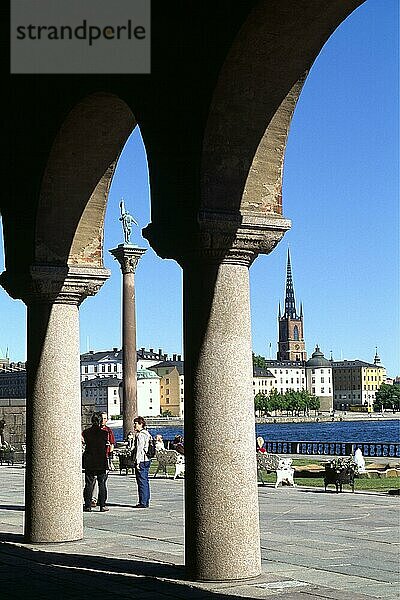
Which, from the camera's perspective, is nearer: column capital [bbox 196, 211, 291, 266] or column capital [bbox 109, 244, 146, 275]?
column capital [bbox 196, 211, 291, 266]

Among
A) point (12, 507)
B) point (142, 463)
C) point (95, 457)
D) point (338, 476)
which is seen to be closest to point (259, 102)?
point (95, 457)

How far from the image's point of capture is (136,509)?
16.2m

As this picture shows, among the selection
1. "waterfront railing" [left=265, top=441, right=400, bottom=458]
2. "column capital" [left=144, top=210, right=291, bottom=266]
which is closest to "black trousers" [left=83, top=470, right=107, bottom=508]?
"column capital" [left=144, top=210, right=291, bottom=266]

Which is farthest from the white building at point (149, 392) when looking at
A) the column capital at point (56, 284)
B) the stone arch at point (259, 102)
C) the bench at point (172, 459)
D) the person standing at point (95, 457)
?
the stone arch at point (259, 102)

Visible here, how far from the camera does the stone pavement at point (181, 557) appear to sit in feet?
26.3

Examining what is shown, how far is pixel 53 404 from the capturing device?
11039mm

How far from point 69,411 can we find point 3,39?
401 centimetres

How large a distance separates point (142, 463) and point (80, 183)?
6.64 m

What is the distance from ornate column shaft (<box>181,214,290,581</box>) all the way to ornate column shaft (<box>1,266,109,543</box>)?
2910 mm

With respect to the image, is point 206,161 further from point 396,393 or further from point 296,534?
point 396,393

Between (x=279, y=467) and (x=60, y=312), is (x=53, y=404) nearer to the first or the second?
(x=60, y=312)

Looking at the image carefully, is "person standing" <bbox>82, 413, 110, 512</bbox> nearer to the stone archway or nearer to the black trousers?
the black trousers

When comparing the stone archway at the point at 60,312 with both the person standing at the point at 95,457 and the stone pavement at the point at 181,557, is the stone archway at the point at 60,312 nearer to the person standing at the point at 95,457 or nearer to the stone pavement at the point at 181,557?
the stone pavement at the point at 181,557

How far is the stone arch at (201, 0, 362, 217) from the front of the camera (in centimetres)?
768
